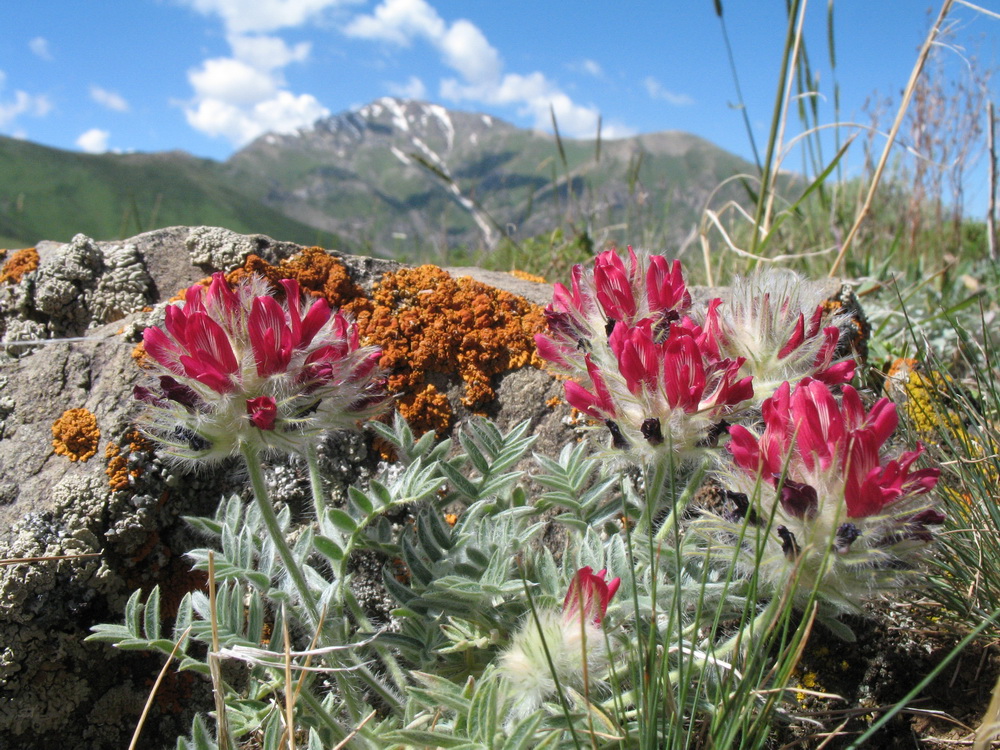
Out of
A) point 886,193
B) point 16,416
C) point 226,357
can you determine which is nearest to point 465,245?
point 886,193

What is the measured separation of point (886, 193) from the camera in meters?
8.58

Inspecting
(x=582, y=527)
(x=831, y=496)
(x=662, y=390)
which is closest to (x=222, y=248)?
(x=582, y=527)

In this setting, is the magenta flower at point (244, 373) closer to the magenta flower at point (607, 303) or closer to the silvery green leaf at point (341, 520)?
the silvery green leaf at point (341, 520)

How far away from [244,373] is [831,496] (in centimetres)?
147

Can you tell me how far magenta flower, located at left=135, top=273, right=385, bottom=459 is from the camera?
1.76 meters

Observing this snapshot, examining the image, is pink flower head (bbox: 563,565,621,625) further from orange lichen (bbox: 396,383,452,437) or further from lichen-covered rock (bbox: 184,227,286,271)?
lichen-covered rock (bbox: 184,227,286,271)

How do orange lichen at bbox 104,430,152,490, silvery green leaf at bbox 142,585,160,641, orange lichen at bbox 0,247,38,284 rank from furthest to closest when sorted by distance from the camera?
orange lichen at bbox 0,247,38,284, orange lichen at bbox 104,430,152,490, silvery green leaf at bbox 142,585,160,641

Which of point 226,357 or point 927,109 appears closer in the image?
point 226,357

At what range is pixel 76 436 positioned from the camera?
2588mm

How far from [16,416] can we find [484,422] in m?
1.87

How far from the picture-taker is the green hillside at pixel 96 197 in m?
132

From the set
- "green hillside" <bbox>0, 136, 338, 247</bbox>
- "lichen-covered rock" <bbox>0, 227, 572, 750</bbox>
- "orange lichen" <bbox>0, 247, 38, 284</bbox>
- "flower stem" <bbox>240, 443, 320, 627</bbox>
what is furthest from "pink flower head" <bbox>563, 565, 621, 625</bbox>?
"green hillside" <bbox>0, 136, 338, 247</bbox>

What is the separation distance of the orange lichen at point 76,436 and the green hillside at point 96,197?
5038 inches

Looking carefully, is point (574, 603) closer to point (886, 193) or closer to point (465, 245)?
point (465, 245)
